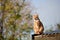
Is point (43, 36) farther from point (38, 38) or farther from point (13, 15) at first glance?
point (13, 15)

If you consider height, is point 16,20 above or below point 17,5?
below

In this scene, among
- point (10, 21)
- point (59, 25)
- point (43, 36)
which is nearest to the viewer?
point (43, 36)

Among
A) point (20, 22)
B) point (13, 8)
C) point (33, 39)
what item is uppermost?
point (13, 8)

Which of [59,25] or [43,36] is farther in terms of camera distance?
[59,25]

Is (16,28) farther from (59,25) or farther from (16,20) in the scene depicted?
(59,25)

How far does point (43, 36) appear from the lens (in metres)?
4.70

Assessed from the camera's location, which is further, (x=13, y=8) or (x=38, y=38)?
(x=13, y=8)

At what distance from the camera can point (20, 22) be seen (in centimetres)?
777

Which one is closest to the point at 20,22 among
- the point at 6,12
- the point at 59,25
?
the point at 6,12

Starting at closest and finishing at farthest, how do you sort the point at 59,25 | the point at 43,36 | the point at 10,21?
1. the point at 43,36
2. the point at 10,21
3. the point at 59,25

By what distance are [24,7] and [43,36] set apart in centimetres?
334

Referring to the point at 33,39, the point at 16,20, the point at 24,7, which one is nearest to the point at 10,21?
the point at 16,20

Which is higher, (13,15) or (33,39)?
(13,15)

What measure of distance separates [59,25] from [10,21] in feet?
10.5
